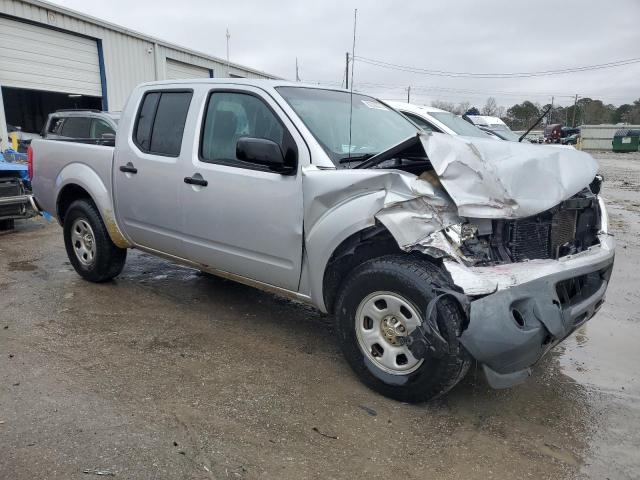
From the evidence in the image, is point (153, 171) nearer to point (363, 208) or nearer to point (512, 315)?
point (363, 208)

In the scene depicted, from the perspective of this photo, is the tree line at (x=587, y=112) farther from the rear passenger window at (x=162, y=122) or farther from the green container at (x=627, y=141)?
the rear passenger window at (x=162, y=122)

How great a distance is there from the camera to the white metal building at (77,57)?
13.2m

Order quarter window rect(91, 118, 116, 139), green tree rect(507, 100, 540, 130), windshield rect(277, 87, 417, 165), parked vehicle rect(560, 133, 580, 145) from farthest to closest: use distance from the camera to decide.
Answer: green tree rect(507, 100, 540, 130) < parked vehicle rect(560, 133, 580, 145) < quarter window rect(91, 118, 116, 139) < windshield rect(277, 87, 417, 165)

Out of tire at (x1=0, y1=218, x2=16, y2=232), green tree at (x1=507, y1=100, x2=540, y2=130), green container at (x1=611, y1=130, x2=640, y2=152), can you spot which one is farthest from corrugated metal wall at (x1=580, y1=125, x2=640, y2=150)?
tire at (x1=0, y1=218, x2=16, y2=232)

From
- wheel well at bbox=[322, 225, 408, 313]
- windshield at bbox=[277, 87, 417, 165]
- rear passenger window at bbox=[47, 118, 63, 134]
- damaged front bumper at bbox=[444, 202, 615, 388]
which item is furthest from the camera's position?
rear passenger window at bbox=[47, 118, 63, 134]

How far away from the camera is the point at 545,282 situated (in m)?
2.69

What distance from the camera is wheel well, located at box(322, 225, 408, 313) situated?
3.04 meters

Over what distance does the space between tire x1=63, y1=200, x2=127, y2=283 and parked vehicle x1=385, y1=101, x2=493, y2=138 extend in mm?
4741

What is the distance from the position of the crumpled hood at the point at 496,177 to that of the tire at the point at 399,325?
17.4 inches

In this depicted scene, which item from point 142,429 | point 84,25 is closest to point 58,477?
point 142,429

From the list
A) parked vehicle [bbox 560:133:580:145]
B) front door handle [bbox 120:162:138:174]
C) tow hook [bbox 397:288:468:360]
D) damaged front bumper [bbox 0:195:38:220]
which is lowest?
damaged front bumper [bbox 0:195:38:220]

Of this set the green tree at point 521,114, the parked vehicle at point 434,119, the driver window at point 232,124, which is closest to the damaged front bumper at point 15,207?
the driver window at point 232,124

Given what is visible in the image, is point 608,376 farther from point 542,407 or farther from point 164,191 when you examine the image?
point 164,191

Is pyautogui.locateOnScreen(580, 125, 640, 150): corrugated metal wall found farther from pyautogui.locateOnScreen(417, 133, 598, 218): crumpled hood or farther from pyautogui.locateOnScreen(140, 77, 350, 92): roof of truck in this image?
pyautogui.locateOnScreen(417, 133, 598, 218): crumpled hood
